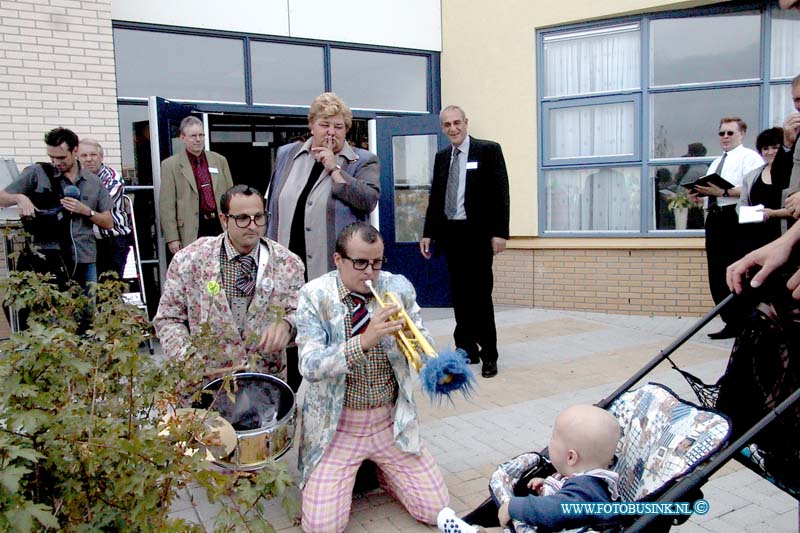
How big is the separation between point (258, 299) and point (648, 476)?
2127 millimetres

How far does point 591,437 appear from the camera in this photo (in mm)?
2260

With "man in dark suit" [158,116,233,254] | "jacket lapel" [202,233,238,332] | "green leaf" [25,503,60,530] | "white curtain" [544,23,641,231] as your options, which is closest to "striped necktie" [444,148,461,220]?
"man in dark suit" [158,116,233,254]

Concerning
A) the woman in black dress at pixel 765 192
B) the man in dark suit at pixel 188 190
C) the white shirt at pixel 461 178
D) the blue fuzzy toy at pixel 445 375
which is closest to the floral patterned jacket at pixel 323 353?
the blue fuzzy toy at pixel 445 375

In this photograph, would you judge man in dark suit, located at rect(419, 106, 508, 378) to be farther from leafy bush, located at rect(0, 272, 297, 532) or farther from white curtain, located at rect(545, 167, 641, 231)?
leafy bush, located at rect(0, 272, 297, 532)

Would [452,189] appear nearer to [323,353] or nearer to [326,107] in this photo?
[326,107]

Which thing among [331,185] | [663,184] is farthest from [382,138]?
[331,185]

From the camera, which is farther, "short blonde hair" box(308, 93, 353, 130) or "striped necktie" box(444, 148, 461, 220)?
"striped necktie" box(444, 148, 461, 220)

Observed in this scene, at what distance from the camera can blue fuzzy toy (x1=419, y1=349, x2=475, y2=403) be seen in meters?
2.55

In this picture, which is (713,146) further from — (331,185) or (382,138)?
(331,185)

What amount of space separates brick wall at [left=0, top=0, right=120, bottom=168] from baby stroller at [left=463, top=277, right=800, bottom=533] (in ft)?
19.5

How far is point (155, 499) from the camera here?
5.56ft

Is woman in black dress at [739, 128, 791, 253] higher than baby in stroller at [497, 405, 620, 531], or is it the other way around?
woman in black dress at [739, 128, 791, 253]

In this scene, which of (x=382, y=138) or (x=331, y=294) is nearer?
(x=331, y=294)

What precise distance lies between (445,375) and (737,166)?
5382mm
